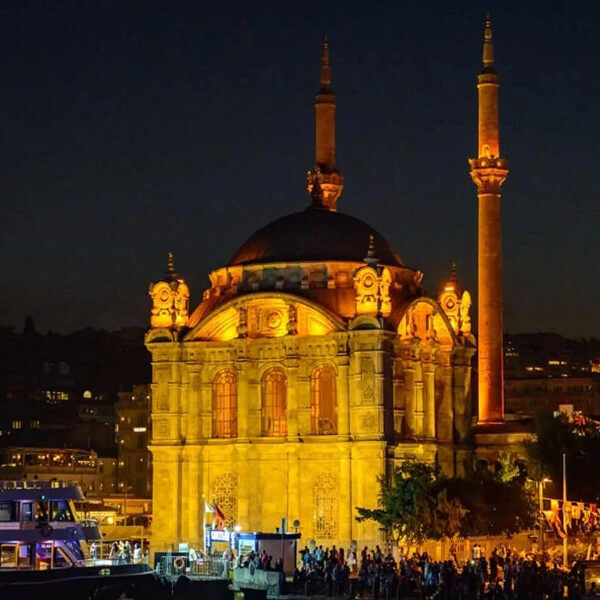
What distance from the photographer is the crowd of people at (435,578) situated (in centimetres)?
6725

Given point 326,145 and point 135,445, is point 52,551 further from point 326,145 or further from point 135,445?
point 135,445

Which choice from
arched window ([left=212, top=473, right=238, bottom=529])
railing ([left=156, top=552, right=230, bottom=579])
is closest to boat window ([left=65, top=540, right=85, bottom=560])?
railing ([left=156, top=552, right=230, bottom=579])

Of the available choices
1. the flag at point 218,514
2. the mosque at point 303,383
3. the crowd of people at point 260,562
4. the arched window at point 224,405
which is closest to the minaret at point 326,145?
the mosque at point 303,383

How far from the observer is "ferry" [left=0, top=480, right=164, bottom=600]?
222 ft

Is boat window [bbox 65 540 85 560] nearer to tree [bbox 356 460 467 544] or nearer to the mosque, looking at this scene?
tree [bbox 356 460 467 544]

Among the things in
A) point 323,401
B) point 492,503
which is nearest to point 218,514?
point 323,401

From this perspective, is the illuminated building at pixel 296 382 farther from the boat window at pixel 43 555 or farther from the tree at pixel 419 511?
the boat window at pixel 43 555

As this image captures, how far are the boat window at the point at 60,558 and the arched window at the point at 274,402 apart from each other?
2103cm

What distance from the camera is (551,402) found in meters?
151

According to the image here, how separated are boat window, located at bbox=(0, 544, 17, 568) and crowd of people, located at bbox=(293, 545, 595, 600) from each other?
10.4 m

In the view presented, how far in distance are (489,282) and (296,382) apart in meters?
13.1

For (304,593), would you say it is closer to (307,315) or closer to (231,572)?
(231,572)

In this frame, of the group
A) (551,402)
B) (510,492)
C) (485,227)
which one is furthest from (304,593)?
(551,402)

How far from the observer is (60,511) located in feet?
229
